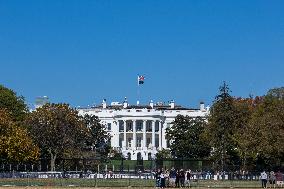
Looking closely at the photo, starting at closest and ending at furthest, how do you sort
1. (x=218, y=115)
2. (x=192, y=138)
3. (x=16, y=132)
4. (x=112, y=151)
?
(x=16, y=132), (x=218, y=115), (x=192, y=138), (x=112, y=151)

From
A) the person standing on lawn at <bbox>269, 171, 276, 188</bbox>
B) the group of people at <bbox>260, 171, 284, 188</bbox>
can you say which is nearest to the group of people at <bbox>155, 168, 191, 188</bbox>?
the group of people at <bbox>260, 171, 284, 188</bbox>

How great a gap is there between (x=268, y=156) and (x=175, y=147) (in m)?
63.1

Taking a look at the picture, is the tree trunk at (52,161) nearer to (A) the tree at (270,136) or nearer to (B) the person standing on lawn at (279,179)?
(A) the tree at (270,136)

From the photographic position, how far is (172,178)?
80.0m

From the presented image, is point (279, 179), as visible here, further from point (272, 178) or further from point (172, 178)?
point (172, 178)

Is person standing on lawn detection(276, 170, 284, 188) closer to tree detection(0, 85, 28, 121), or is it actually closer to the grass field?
the grass field

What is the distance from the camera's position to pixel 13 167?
9225cm

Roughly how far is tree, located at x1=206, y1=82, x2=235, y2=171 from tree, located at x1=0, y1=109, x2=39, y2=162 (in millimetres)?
24616

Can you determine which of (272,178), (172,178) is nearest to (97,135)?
(172,178)

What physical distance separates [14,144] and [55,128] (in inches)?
553

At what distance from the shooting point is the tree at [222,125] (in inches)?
4535

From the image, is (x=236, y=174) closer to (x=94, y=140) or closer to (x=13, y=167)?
(x=13, y=167)

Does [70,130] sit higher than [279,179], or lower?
higher

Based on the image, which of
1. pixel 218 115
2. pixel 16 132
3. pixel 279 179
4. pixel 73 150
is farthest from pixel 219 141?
pixel 279 179
